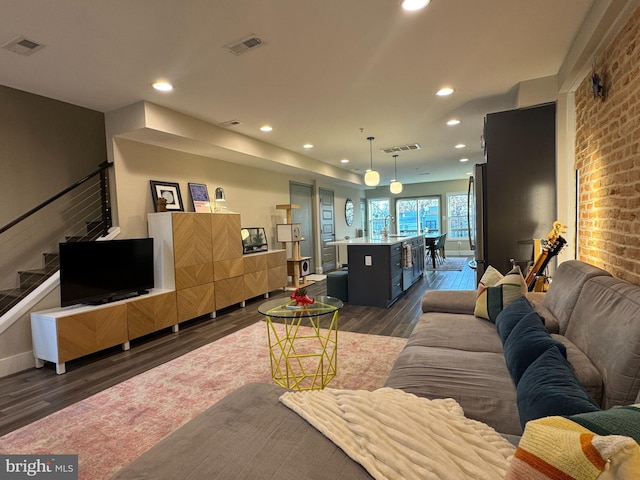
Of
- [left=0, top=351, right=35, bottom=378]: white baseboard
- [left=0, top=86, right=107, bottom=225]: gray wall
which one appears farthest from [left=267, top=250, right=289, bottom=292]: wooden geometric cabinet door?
[left=0, top=351, right=35, bottom=378]: white baseboard

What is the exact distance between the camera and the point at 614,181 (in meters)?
2.26

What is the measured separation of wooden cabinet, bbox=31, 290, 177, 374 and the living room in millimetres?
287

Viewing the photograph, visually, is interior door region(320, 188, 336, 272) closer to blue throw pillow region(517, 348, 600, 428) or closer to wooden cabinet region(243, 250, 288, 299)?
wooden cabinet region(243, 250, 288, 299)

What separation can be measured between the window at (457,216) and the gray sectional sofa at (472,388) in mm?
9631

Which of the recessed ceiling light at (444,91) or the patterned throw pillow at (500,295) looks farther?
the recessed ceiling light at (444,91)

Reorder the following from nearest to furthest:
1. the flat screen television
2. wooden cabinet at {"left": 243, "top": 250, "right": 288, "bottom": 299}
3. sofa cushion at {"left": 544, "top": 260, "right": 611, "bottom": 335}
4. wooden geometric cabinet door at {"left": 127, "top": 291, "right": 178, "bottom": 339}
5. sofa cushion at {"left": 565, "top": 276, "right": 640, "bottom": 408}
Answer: sofa cushion at {"left": 565, "top": 276, "right": 640, "bottom": 408} → sofa cushion at {"left": 544, "top": 260, "right": 611, "bottom": 335} → the flat screen television → wooden geometric cabinet door at {"left": 127, "top": 291, "right": 178, "bottom": 339} → wooden cabinet at {"left": 243, "top": 250, "right": 288, "bottom": 299}

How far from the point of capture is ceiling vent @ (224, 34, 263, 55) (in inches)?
103

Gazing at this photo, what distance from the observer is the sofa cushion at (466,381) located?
135cm

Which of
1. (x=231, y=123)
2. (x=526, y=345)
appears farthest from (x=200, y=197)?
(x=526, y=345)

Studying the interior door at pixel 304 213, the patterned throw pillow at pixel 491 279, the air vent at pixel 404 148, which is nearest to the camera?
the patterned throw pillow at pixel 491 279

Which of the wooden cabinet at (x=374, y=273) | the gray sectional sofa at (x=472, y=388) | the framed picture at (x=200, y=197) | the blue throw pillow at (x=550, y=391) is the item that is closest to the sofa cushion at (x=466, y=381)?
the gray sectional sofa at (x=472, y=388)

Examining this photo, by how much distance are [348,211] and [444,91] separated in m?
6.83

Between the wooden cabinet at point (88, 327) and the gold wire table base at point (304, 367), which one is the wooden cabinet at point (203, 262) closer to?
the wooden cabinet at point (88, 327)

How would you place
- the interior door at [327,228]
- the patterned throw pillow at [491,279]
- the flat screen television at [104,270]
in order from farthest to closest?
the interior door at [327,228], the flat screen television at [104,270], the patterned throw pillow at [491,279]
